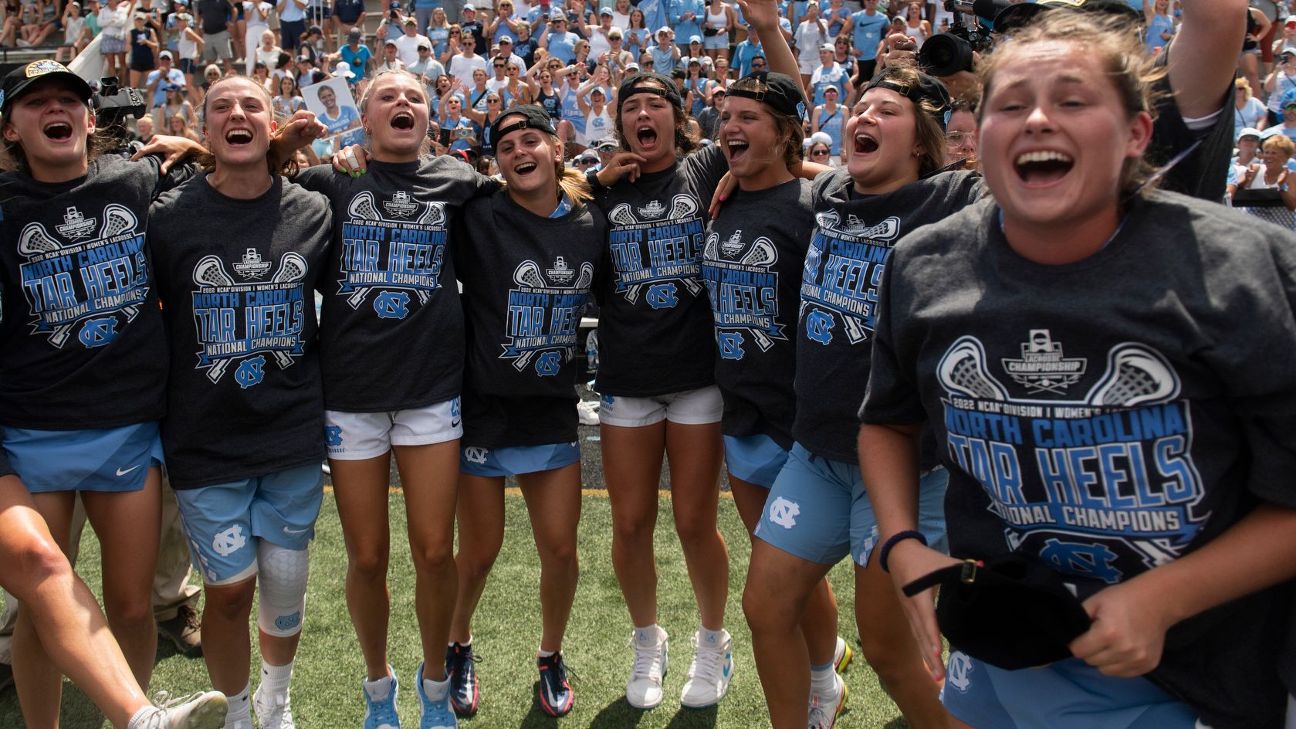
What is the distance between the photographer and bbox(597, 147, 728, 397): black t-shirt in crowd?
3.88 m

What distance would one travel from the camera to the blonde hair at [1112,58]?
5.96 ft

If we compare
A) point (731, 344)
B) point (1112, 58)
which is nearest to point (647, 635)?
point (731, 344)

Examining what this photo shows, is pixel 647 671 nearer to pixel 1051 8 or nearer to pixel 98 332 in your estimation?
pixel 98 332

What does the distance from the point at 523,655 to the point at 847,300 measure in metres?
2.15

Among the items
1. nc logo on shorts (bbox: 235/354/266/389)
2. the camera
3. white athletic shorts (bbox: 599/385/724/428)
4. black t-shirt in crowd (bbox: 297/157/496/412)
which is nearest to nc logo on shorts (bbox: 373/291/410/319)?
black t-shirt in crowd (bbox: 297/157/496/412)

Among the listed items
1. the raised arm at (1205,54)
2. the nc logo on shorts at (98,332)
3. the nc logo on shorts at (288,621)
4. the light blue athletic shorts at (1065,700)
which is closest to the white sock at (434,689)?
the nc logo on shorts at (288,621)

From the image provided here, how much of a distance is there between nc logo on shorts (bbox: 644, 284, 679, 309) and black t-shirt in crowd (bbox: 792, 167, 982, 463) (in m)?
0.73

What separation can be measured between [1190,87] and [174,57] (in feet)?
57.4

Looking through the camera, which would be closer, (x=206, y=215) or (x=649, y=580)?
(x=206, y=215)

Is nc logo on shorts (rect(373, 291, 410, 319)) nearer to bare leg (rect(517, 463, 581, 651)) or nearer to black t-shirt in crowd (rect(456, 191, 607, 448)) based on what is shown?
black t-shirt in crowd (rect(456, 191, 607, 448))

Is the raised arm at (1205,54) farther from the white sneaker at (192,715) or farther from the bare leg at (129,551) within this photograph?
the bare leg at (129,551)

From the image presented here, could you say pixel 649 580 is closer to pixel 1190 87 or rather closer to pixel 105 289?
pixel 105 289

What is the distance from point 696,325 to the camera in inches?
154

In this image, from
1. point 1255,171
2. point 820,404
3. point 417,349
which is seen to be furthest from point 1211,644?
point 1255,171
